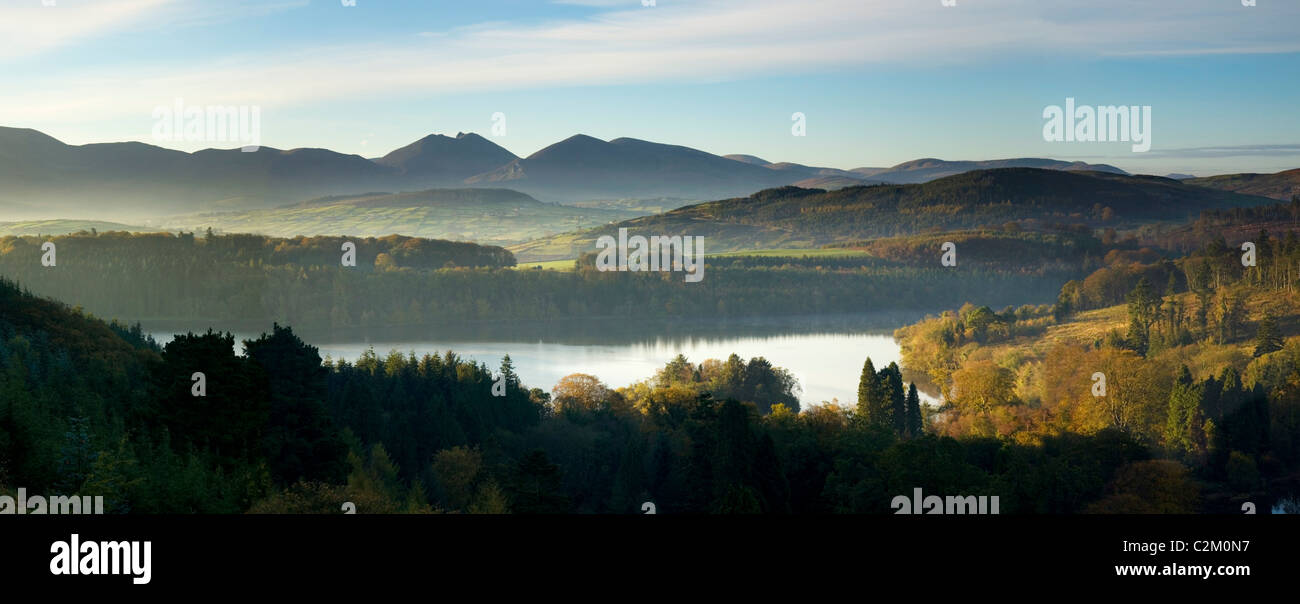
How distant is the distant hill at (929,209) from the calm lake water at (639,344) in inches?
1925

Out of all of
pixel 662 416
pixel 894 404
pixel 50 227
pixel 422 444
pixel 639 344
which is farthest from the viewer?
pixel 50 227

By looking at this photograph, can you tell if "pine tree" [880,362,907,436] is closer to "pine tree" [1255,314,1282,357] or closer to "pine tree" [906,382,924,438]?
"pine tree" [906,382,924,438]

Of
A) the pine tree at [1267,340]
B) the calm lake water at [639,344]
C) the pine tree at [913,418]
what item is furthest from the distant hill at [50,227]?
the pine tree at [1267,340]

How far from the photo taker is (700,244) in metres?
152

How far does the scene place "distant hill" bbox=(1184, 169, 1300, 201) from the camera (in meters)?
140

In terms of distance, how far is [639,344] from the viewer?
87.7m

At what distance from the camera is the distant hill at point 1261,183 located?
13950 centimetres

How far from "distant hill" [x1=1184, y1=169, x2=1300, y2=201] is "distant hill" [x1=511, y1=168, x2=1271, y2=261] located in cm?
344

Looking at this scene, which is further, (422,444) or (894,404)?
(894,404)

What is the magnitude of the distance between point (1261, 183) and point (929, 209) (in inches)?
1872

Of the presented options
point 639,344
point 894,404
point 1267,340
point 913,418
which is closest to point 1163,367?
point 1267,340

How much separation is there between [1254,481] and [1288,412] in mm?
9797

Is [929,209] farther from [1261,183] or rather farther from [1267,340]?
[1267,340]
